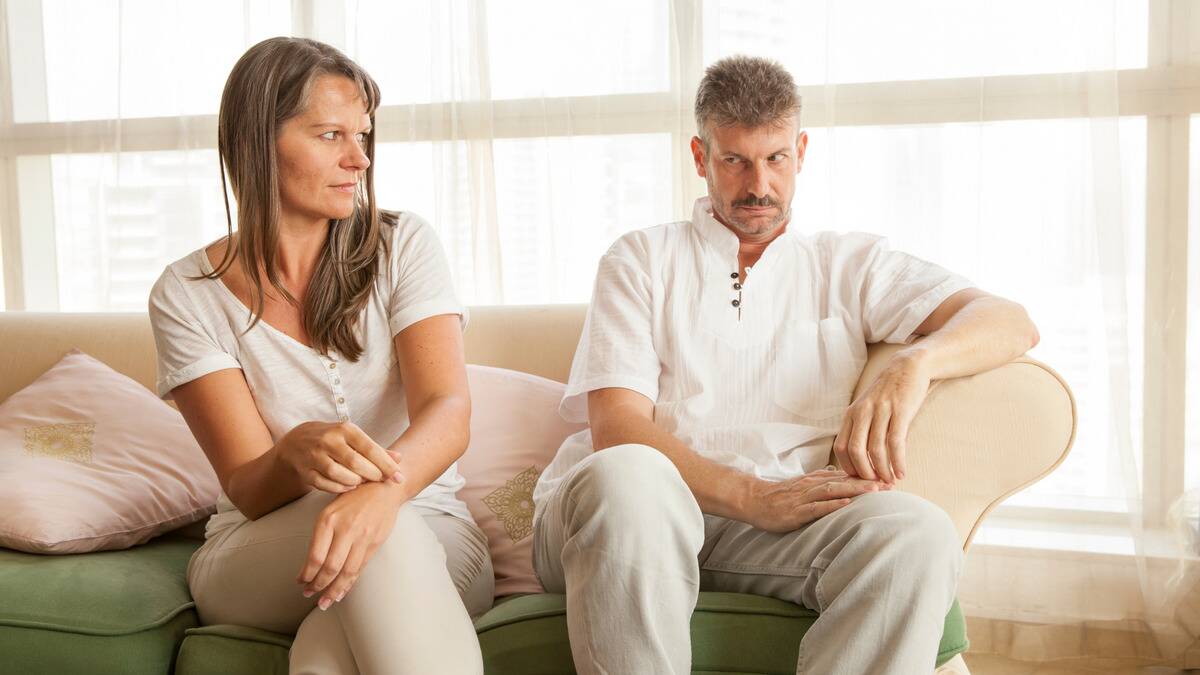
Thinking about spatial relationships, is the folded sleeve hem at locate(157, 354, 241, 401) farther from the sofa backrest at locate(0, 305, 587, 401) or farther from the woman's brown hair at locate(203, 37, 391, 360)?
the sofa backrest at locate(0, 305, 587, 401)

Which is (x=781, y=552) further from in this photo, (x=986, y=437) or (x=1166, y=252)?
(x=1166, y=252)

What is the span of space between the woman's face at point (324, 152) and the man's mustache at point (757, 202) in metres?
0.62

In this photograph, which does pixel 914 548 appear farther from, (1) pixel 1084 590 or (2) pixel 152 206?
(2) pixel 152 206

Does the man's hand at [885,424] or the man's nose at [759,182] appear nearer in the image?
the man's hand at [885,424]

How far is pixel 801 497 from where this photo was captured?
146 centimetres

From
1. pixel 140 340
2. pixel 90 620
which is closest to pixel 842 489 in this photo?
pixel 90 620

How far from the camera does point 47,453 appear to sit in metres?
1.92

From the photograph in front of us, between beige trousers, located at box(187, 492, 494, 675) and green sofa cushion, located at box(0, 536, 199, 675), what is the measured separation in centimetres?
6

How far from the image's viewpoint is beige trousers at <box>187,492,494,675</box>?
124 centimetres

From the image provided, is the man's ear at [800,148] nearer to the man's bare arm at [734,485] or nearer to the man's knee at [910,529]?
the man's bare arm at [734,485]

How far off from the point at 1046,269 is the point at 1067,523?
0.57 metres

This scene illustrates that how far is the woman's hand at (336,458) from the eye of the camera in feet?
4.33

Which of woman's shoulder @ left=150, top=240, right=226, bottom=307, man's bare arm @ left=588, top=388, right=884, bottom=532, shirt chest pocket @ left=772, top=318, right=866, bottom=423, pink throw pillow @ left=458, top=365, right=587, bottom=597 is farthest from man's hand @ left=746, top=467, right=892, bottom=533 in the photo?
woman's shoulder @ left=150, top=240, right=226, bottom=307

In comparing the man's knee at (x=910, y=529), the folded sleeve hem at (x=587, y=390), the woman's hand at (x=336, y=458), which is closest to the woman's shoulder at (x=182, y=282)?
the woman's hand at (x=336, y=458)
